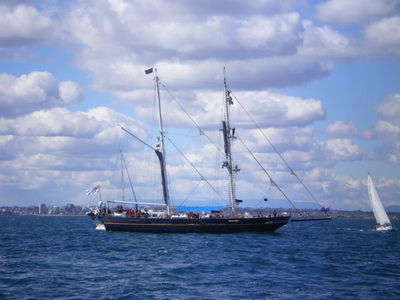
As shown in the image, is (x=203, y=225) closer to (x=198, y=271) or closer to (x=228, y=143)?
(x=228, y=143)

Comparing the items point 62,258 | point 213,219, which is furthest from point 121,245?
point 213,219

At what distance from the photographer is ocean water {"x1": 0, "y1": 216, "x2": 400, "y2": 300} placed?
3875cm

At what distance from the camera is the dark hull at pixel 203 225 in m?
88.6

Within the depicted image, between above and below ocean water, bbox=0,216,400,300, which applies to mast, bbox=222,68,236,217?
above

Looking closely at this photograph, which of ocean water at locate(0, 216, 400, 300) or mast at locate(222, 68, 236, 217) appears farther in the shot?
mast at locate(222, 68, 236, 217)

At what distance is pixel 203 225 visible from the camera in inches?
3497

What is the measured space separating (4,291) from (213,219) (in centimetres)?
5237

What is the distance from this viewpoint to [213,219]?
88.1 m

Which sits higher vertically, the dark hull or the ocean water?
the dark hull

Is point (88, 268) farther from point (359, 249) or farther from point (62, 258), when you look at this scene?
point (359, 249)

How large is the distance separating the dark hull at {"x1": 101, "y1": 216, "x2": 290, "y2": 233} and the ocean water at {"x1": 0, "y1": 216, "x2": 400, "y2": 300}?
596 inches

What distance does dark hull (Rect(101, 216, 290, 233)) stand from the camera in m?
88.6

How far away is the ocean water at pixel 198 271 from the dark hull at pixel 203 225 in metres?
15.2

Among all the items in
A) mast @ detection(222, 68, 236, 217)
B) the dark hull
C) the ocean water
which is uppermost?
mast @ detection(222, 68, 236, 217)
